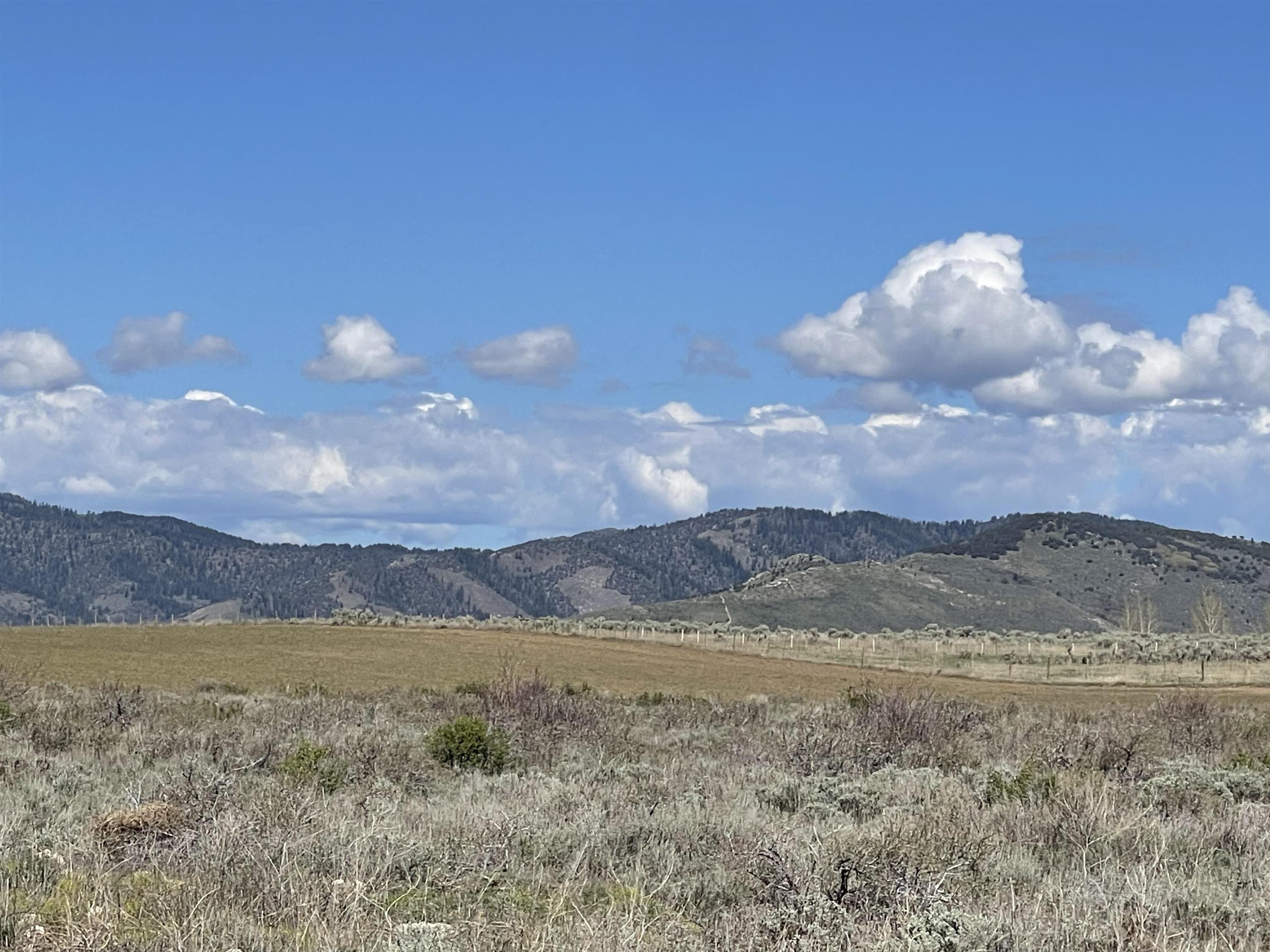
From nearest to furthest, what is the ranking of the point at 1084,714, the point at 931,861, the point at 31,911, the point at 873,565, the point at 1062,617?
the point at 31,911
the point at 931,861
the point at 1084,714
the point at 1062,617
the point at 873,565

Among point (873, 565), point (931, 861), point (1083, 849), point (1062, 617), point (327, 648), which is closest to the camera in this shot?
point (931, 861)

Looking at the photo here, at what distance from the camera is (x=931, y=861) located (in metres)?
8.29

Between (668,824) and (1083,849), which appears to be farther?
(668,824)

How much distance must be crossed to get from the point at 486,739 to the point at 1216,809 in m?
9.36

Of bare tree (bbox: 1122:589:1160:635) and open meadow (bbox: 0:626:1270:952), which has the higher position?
bare tree (bbox: 1122:589:1160:635)

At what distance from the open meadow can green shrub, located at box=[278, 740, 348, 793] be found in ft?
0.19

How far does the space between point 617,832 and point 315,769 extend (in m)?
5.49

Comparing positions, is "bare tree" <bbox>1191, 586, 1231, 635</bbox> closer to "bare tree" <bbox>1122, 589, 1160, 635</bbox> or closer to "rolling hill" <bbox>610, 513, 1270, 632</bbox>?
"bare tree" <bbox>1122, 589, 1160, 635</bbox>

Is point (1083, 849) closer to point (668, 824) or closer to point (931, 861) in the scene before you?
point (931, 861)

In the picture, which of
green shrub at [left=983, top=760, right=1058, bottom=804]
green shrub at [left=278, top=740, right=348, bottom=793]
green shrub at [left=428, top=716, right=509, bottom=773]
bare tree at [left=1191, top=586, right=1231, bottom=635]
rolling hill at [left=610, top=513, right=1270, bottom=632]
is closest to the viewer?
green shrub at [left=983, top=760, right=1058, bottom=804]

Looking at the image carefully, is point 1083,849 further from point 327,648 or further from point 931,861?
point 327,648

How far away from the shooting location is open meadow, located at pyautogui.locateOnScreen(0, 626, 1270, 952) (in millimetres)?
6453

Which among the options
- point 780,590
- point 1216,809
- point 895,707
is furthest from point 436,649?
point 780,590

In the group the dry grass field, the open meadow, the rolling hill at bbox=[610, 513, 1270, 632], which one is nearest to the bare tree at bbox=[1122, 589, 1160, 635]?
the rolling hill at bbox=[610, 513, 1270, 632]
